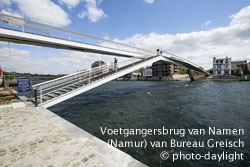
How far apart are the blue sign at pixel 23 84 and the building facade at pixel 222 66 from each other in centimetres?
8003

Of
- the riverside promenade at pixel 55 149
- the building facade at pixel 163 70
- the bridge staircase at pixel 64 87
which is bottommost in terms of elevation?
the riverside promenade at pixel 55 149

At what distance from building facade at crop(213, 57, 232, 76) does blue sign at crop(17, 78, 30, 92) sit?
80.0 metres

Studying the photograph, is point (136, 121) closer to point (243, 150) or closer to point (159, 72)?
point (243, 150)

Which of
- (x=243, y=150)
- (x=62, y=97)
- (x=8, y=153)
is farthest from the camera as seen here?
(x=62, y=97)

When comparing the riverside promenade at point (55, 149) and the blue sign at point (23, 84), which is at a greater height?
the blue sign at point (23, 84)

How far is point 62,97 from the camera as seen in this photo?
8992 mm

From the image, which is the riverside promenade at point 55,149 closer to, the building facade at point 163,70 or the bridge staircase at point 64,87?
the bridge staircase at point 64,87

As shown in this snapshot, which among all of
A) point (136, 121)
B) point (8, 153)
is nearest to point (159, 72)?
point (136, 121)

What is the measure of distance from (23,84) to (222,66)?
270 ft

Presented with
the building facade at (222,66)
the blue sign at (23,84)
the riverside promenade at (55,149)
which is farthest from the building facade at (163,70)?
the riverside promenade at (55,149)

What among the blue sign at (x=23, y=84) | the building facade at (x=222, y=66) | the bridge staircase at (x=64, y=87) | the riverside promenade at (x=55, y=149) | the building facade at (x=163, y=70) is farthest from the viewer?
the building facade at (x=163, y=70)

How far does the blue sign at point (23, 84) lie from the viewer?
10.4 m

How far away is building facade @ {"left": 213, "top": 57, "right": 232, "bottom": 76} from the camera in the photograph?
59.8m

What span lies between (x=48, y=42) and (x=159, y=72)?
267 feet
